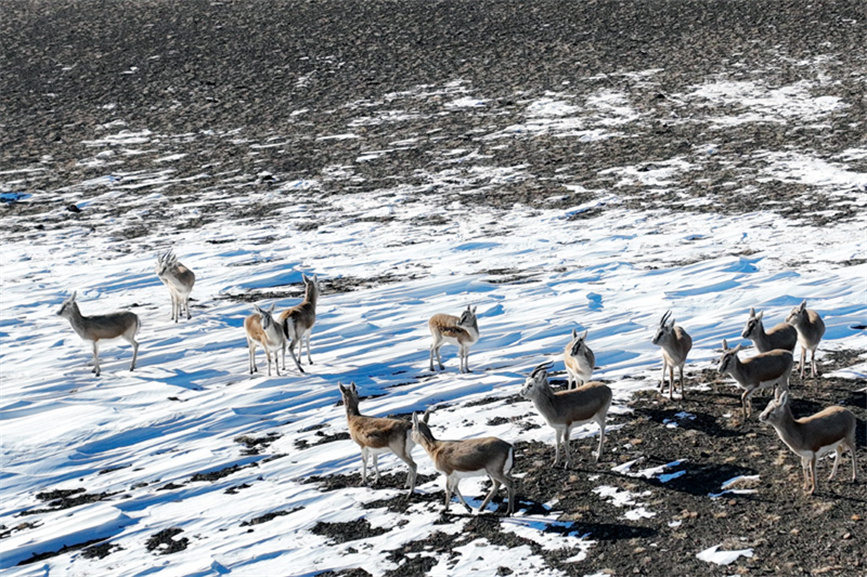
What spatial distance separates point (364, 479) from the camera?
42.1 ft

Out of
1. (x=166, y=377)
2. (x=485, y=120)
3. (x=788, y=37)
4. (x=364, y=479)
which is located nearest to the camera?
(x=364, y=479)

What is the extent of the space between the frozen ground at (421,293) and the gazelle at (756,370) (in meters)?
0.35

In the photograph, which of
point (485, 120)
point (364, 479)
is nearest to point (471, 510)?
point (364, 479)

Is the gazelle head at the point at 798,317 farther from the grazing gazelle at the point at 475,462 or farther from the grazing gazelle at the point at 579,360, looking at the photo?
the grazing gazelle at the point at 475,462

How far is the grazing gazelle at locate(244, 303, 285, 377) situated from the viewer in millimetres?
16375

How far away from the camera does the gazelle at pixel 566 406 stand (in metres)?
12.6

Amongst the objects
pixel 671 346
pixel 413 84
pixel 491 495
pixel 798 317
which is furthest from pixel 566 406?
pixel 413 84

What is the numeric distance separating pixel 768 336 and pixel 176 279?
34.9 ft

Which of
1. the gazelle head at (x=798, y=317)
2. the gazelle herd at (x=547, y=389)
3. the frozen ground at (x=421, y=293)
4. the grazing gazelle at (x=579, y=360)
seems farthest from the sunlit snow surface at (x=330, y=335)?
the gazelle head at (x=798, y=317)

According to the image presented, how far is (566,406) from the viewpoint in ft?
41.5

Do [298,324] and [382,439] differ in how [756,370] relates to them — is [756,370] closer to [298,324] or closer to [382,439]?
[382,439]

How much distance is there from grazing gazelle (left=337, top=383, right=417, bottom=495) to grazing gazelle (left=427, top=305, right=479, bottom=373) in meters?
3.49

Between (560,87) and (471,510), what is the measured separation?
81.1ft

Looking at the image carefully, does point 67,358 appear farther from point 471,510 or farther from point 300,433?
point 471,510
